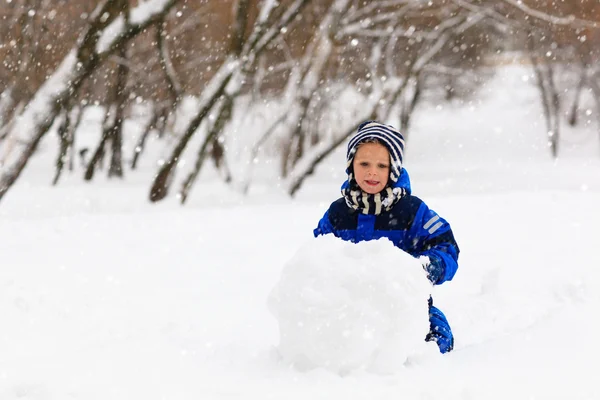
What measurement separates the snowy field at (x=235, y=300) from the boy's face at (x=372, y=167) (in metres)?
0.68

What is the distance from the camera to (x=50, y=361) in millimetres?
3695

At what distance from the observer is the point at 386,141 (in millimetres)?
3646

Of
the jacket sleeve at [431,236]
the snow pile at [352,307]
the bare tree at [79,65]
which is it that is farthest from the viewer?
the bare tree at [79,65]

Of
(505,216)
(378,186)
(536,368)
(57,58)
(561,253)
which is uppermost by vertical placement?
(57,58)

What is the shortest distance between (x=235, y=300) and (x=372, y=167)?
304 cm

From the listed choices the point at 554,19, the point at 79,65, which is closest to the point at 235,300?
the point at 79,65

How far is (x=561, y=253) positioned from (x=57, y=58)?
13317mm

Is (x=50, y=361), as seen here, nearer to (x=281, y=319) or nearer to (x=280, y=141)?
(x=281, y=319)

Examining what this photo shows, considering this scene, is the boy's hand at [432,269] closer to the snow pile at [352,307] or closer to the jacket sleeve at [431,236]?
the jacket sleeve at [431,236]

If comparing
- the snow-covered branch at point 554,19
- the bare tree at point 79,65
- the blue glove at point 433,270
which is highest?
the snow-covered branch at point 554,19

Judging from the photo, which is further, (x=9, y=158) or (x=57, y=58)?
(x=57, y=58)

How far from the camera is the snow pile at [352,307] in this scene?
287 cm

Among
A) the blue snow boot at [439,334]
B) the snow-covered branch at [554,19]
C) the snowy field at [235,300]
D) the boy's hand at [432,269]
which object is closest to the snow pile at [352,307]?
the snowy field at [235,300]

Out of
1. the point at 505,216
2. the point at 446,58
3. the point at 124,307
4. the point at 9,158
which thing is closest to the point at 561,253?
the point at 505,216
